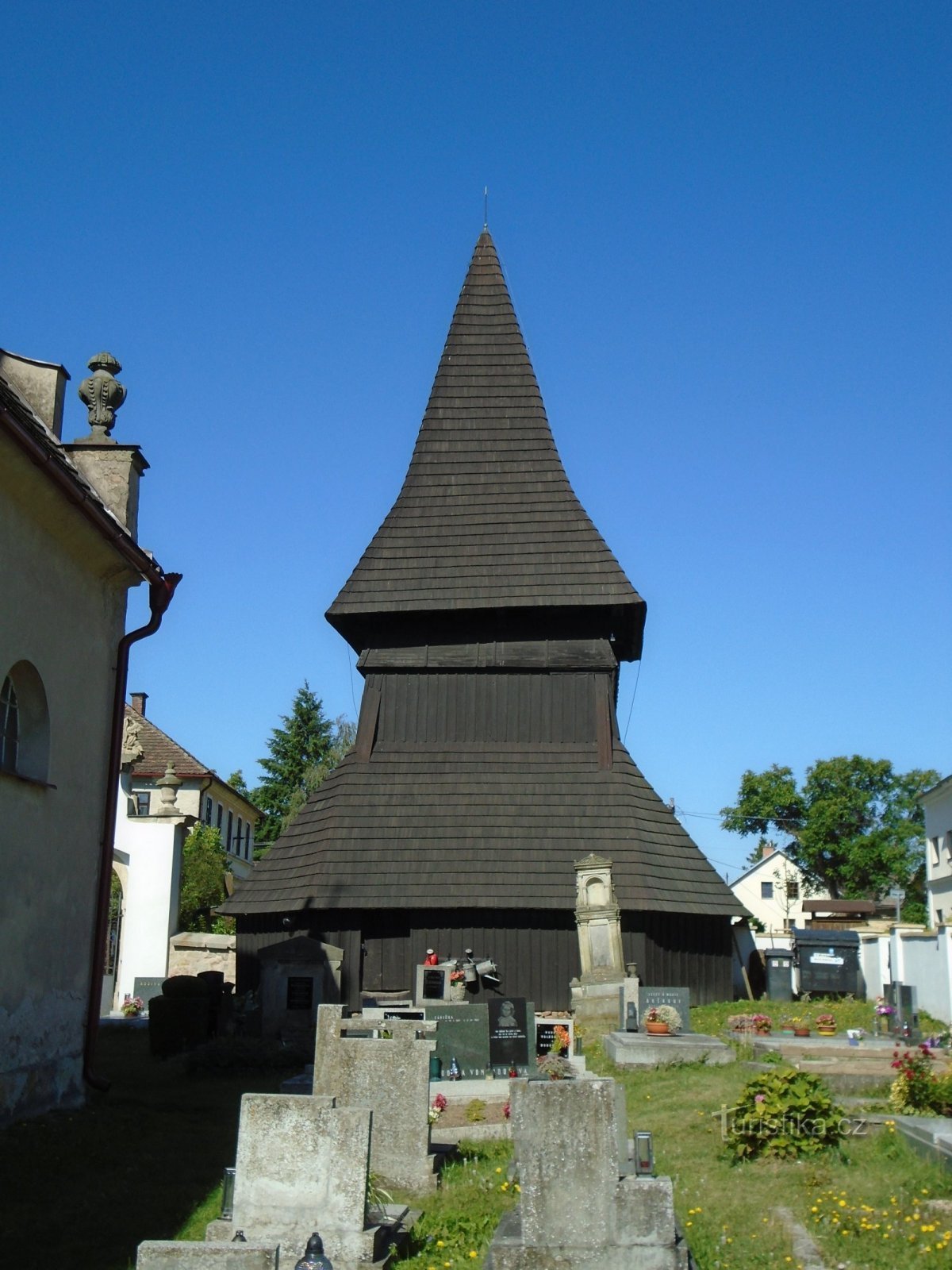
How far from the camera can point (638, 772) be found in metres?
24.1

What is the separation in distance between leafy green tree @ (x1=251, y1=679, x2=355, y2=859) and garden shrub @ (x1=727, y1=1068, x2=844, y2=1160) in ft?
165

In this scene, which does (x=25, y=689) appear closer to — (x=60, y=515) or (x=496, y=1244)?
(x=60, y=515)

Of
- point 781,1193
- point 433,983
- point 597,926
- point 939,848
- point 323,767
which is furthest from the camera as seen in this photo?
point 323,767

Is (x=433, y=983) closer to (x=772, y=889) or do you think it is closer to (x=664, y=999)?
(x=664, y=999)

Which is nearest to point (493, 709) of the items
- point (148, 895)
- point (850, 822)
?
point (148, 895)

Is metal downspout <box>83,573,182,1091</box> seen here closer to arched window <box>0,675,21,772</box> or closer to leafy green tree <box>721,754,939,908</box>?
arched window <box>0,675,21,772</box>

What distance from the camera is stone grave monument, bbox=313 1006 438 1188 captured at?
9867 millimetres

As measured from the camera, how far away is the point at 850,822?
71438mm

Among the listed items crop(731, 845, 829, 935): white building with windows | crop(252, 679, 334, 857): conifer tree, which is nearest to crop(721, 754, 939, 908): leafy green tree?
crop(731, 845, 829, 935): white building with windows

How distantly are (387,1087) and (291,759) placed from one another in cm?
5270

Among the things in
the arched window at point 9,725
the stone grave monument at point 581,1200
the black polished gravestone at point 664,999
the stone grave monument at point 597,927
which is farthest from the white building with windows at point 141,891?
the stone grave monument at point 581,1200

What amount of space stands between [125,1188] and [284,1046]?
26.3 feet

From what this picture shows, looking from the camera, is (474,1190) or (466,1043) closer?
(474,1190)

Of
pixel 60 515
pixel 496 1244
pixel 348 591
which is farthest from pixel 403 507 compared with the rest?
pixel 496 1244
